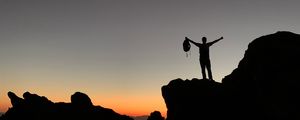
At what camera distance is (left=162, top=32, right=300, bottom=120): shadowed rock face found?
22.1 meters

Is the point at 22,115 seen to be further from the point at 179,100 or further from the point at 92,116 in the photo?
the point at 179,100

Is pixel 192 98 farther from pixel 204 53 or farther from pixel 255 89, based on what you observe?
pixel 255 89

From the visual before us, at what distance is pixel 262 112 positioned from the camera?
22.8 metres

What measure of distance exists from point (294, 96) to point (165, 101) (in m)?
12.2

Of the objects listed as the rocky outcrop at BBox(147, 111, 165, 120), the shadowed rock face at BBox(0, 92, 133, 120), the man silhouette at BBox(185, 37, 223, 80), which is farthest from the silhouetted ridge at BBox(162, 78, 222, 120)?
the rocky outcrop at BBox(147, 111, 165, 120)

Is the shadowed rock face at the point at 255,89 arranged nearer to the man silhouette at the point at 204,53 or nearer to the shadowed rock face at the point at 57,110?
the man silhouette at the point at 204,53

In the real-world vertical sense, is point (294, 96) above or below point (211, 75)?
below

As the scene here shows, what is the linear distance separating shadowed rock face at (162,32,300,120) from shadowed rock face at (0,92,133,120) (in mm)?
21637

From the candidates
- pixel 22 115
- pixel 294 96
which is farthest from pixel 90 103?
pixel 294 96

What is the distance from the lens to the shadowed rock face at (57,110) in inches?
1866

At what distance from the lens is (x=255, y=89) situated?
23844 millimetres

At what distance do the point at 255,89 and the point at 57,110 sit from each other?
105 feet

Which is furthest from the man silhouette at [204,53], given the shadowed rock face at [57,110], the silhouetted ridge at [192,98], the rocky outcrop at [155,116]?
the rocky outcrop at [155,116]

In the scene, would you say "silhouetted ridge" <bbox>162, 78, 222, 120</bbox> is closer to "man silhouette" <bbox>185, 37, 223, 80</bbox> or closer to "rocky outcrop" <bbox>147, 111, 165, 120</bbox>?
"man silhouette" <bbox>185, 37, 223, 80</bbox>
